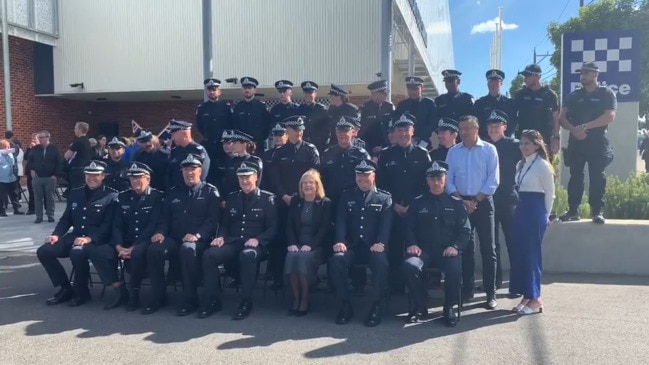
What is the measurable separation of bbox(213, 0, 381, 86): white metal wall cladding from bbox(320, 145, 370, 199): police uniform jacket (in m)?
10.3

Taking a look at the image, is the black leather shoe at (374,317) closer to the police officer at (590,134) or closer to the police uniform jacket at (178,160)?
the police uniform jacket at (178,160)

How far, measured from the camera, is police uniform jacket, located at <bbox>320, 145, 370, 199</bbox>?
21.5 ft

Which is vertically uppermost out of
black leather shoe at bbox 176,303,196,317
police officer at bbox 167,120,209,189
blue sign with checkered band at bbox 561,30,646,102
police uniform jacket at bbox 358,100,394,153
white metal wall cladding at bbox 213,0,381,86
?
white metal wall cladding at bbox 213,0,381,86

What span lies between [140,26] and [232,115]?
1169cm

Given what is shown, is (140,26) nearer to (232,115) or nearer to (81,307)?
Answer: (232,115)

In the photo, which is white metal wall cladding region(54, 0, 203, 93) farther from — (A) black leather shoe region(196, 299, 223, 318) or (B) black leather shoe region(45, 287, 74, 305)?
(A) black leather shoe region(196, 299, 223, 318)

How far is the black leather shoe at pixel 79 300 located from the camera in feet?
20.2

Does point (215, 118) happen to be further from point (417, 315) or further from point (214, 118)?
point (417, 315)

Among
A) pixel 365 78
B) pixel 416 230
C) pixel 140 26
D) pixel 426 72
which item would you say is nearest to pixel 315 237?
pixel 416 230

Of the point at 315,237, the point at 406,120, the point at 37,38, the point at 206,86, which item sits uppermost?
the point at 37,38

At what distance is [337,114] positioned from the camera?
7773 millimetres

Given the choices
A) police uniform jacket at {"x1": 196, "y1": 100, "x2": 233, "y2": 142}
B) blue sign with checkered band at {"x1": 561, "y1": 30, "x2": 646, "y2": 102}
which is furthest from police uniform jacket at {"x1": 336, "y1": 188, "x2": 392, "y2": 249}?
blue sign with checkered band at {"x1": 561, "y1": 30, "x2": 646, "y2": 102}

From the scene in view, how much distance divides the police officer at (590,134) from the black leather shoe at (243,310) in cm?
438

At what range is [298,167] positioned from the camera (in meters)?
6.76
